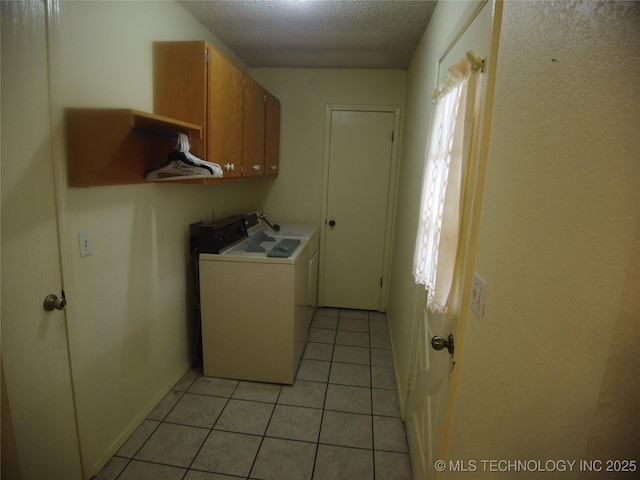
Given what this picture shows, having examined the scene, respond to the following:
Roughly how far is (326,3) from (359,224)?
207 cm

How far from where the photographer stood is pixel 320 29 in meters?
2.51

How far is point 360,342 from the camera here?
10.3 ft

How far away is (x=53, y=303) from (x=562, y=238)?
169 cm

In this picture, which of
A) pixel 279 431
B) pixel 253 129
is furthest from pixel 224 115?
pixel 279 431

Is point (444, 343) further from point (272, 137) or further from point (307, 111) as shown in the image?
point (307, 111)

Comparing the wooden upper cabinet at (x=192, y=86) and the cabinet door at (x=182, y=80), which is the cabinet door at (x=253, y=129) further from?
the cabinet door at (x=182, y=80)

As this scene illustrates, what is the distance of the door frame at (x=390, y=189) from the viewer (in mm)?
3482

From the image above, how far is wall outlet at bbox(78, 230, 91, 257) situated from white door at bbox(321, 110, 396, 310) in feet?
8.01

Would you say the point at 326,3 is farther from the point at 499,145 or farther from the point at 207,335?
the point at 207,335

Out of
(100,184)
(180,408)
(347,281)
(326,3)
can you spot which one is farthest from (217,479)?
(326,3)

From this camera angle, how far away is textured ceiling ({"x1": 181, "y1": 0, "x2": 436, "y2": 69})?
7.08 feet

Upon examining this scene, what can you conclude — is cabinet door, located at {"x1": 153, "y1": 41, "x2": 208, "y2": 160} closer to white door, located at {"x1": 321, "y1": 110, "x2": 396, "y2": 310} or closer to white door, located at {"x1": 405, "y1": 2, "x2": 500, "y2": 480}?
white door, located at {"x1": 405, "y1": 2, "x2": 500, "y2": 480}

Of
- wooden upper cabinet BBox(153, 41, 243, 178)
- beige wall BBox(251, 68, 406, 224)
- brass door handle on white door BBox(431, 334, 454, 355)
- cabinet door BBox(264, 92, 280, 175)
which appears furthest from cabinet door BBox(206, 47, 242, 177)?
brass door handle on white door BBox(431, 334, 454, 355)

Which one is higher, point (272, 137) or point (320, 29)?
point (320, 29)
